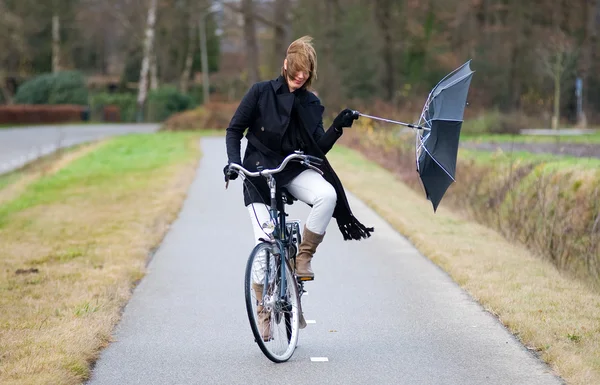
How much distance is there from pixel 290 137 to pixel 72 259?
485 cm

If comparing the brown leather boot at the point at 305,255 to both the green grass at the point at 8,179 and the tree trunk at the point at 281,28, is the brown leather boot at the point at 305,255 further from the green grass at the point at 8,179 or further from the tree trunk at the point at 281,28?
the tree trunk at the point at 281,28

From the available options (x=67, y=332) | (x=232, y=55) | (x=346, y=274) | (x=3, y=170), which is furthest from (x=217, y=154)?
(x=232, y=55)

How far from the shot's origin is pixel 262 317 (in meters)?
5.75

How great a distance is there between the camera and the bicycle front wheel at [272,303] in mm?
5711

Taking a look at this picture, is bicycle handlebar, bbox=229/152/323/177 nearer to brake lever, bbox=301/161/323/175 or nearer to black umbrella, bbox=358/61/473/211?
brake lever, bbox=301/161/323/175

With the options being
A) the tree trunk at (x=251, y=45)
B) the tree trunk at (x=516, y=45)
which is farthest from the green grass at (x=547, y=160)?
the tree trunk at (x=516, y=45)

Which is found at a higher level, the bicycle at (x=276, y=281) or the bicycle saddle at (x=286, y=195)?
the bicycle saddle at (x=286, y=195)

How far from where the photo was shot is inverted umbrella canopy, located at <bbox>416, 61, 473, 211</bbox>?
619 cm

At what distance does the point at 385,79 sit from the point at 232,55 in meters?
52.5

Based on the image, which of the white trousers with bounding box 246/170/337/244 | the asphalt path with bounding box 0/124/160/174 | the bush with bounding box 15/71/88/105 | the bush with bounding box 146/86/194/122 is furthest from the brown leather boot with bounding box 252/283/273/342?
the bush with bounding box 15/71/88/105

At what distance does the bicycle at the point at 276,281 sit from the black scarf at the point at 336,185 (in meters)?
0.08

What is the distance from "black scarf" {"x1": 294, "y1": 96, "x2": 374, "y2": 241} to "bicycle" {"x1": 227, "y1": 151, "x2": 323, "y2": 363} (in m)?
0.08

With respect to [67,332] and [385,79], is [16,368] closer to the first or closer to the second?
[67,332]

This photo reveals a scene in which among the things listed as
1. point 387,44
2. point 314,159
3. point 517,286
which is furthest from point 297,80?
point 387,44
